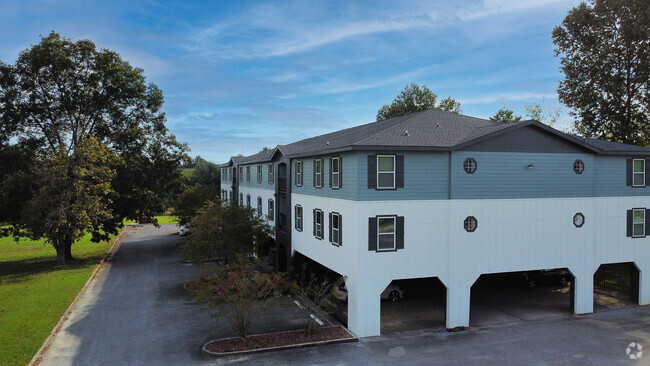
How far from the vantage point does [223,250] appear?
85.6 feet

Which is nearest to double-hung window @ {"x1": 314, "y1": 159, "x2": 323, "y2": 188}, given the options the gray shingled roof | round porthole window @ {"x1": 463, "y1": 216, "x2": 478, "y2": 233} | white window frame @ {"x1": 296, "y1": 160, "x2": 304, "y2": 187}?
the gray shingled roof

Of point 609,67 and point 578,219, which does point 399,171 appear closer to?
point 578,219

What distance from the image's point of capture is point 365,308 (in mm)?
17688

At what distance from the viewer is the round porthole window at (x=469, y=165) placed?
747 inches

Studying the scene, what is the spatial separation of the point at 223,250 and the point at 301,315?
7.63 meters

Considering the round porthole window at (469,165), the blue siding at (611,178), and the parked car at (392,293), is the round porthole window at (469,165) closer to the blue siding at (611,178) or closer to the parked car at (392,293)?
the blue siding at (611,178)

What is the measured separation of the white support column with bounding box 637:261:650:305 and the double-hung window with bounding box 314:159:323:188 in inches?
650

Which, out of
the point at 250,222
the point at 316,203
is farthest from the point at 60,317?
the point at 316,203

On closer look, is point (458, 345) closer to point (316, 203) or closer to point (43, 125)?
point (316, 203)

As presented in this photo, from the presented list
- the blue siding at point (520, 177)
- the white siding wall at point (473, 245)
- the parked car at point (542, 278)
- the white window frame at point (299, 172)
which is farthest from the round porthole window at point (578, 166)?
the white window frame at point (299, 172)

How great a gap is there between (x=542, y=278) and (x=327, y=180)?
1504cm

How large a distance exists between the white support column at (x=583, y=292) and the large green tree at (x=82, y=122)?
30.2 meters

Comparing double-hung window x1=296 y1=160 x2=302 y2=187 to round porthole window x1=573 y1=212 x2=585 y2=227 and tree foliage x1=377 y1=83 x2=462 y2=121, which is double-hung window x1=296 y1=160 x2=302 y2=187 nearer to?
round porthole window x1=573 y1=212 x2=585 y2=227

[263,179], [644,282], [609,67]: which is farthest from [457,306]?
[609,67]
